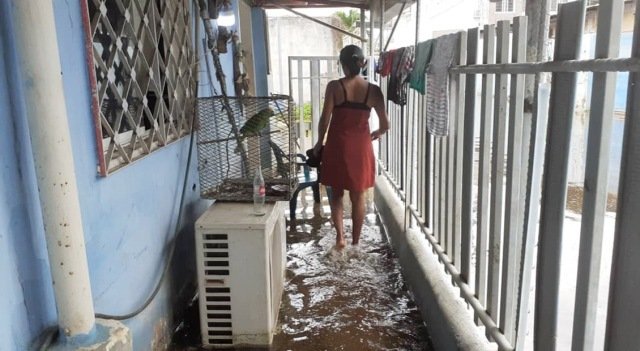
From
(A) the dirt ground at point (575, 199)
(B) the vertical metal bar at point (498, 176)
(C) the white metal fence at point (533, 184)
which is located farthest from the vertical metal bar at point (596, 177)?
(A) the dirt ground at point (575, 199)

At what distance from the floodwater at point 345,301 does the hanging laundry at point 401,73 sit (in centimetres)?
134

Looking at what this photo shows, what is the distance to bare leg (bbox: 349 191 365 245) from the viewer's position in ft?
13.9

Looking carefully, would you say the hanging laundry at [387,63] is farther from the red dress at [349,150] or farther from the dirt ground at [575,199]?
the dirt ground at [575,199]

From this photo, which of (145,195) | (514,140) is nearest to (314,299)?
(145,195)

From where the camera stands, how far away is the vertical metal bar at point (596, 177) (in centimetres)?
130

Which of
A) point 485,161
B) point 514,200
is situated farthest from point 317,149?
point 514,200

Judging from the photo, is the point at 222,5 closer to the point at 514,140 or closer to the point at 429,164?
the point at 429,164

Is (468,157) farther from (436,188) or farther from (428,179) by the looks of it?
(428,179)

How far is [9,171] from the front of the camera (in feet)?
4.91

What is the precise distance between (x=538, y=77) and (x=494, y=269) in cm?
85

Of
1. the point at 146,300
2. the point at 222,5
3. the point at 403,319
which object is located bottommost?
the point at 403,319

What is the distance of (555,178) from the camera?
5.21 feet

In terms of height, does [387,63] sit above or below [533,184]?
above

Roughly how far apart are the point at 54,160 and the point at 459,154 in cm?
189
